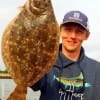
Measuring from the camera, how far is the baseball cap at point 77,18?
621 centimetres

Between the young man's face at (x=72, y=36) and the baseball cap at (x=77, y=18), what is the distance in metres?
0.05

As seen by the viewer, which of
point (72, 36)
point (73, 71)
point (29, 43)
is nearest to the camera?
point (29, 43)

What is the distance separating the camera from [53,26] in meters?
4.93

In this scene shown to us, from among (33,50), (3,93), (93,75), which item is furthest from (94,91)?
(3,93)

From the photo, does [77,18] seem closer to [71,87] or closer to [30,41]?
[71,87]

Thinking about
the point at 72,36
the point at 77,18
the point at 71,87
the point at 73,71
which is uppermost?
the point at 77,18

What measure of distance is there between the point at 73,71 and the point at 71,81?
16 centimetres

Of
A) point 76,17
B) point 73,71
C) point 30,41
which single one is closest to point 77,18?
point 76,17

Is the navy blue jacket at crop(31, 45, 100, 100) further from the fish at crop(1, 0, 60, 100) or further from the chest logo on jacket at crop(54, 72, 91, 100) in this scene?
the fish at crop(1, 0, 60, 100)

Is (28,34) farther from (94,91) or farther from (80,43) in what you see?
(94,91)

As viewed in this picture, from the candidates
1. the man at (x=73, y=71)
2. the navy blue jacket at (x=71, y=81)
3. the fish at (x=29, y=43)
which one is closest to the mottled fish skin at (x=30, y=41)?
the fish at (x=29, y=43)

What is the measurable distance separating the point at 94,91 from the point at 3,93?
9067 mm

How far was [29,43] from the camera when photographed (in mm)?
4883

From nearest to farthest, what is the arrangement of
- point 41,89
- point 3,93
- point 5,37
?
1. point 5,37
2. point 41,89
3. point 3,93
